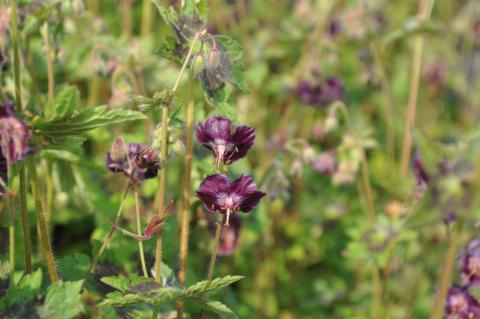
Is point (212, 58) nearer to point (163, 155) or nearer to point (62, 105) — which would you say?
point (163, 155)

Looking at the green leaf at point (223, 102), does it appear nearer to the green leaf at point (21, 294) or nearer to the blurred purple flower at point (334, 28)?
the green leaf at point (21, 294)

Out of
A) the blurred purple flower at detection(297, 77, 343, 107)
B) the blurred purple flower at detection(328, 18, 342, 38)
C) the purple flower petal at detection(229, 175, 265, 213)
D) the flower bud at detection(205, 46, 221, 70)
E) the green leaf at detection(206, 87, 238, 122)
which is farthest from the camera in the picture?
the blurred purple flower at detection(328, 18, 342, 38)

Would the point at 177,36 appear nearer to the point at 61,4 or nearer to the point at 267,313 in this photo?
the point at 61,4

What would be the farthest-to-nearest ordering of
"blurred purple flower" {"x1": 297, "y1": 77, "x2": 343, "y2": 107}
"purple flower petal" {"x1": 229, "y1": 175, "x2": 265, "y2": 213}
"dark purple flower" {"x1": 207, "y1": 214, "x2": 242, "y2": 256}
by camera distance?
"blurred purple flower" {"x1": 297, "y1": 77, "x2": 343, "y2": 107} → "dark purple flower" {"x1": 207, "y1": 214, "x2": 242, "y2": 256} → "purple flower petal" {"x1": 229, "y1": 175, "x2": 265, "y2": 213}

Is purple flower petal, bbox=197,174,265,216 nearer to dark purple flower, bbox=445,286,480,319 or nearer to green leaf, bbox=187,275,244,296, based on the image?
green leaf, bbox=187,275,244,296

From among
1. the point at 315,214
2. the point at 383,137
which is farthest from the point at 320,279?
the point at 383,137

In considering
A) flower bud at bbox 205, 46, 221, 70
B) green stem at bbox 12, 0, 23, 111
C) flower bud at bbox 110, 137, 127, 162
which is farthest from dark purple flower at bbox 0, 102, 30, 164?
flower bud at bbox 205, 46, 221, 70
